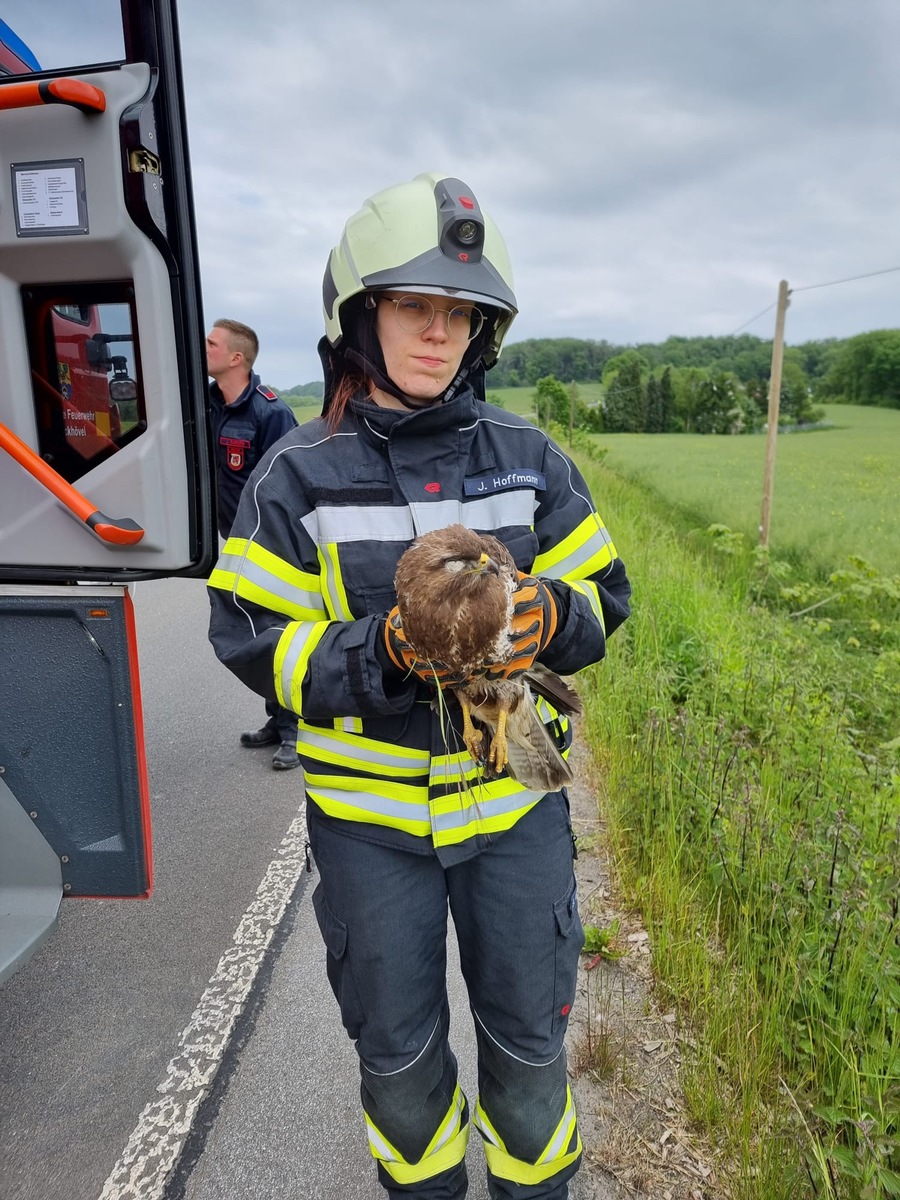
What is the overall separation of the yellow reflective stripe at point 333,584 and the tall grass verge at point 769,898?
1.53 metres

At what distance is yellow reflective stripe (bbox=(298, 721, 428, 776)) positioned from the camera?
5.34 ft

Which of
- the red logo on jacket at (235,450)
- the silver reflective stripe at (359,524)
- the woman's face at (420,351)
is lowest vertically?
the silver reflective stripe at (359,524)

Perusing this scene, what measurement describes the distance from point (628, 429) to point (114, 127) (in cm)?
4160

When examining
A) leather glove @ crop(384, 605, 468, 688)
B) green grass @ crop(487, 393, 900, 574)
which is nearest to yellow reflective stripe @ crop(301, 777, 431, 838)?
leather glove @ crop(384, 605, 468, 688)

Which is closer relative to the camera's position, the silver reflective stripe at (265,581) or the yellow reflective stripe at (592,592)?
the silver reflective stripe at (265,581)

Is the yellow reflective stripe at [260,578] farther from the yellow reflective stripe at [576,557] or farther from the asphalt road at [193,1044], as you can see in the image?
the asphalt road at [193,1044]

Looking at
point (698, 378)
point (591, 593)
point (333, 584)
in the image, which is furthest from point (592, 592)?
point (698, 378)

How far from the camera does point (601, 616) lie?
1.77 metres

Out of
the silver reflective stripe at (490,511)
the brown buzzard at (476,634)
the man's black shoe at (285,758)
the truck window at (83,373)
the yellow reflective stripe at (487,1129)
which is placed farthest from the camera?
the man's black shoe at (285,758)

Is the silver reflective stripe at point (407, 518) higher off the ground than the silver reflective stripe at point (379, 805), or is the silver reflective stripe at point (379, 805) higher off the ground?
the silver reflective stripe at point (407, 518)

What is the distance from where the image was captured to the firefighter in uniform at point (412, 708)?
5.31 ft

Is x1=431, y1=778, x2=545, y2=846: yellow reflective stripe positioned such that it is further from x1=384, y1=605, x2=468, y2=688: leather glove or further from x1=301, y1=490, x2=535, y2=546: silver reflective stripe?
x1=301, y1=490, x2=535, y2=546: silver reflective stripe

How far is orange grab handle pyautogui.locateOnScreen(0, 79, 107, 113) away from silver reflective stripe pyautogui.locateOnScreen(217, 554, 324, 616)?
108cm

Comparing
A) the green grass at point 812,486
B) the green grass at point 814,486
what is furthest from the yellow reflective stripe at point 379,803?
the green grass at point 814,486
